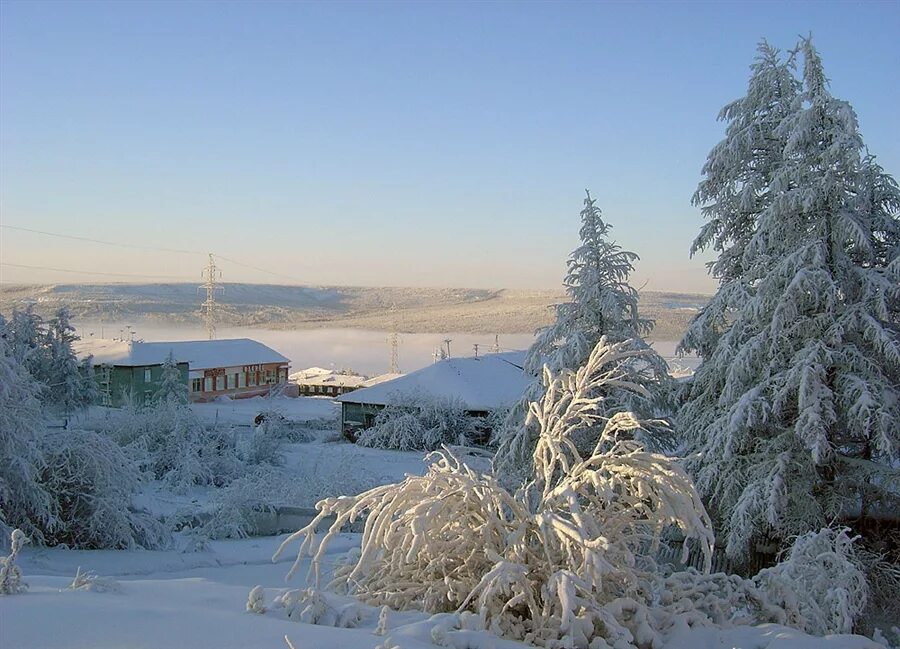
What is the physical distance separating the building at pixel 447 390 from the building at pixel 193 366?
12.8 m

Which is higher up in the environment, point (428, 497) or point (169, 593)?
point (428, 497)

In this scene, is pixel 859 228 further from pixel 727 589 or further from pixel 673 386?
pixel 727 589

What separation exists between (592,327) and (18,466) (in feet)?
36.9

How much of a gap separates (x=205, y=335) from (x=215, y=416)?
34.9 metres

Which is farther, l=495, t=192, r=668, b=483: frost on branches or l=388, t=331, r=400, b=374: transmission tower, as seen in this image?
l=388, t=331, r=400, b=374: transmission tower

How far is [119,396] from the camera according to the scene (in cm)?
4856

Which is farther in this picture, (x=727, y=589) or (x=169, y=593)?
(x=727, y=589)

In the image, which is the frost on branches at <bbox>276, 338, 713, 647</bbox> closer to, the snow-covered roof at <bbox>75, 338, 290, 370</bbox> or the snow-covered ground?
the snow-covered ground

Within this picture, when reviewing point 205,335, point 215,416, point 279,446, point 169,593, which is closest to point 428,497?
point 169,593

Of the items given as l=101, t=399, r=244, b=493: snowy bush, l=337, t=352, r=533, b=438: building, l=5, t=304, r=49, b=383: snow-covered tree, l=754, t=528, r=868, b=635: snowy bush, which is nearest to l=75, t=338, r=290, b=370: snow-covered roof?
l=5, t=304, r=49, b=383: snow-covered tree

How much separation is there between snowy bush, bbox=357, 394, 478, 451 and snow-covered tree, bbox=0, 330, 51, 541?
2107cm

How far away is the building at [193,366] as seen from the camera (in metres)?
48.4

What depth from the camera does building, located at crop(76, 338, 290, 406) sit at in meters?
48.4

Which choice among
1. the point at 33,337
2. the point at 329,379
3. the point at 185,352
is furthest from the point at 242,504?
the point at 329,379
